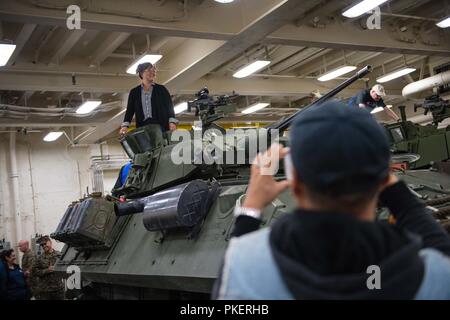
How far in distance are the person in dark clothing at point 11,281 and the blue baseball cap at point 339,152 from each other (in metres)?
9.21

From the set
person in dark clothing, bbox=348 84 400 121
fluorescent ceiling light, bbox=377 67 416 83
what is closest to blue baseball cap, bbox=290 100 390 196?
person in dark clothing, bbox=348 84 400 121

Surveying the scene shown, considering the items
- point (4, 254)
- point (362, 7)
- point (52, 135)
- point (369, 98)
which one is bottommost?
point (4, 254)

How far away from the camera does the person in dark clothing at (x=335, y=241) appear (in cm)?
130

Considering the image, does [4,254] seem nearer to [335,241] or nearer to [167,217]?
[167,217]

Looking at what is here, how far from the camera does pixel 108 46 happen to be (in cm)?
1184

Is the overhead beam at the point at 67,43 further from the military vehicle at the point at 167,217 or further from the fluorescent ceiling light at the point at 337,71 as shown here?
the fluorescent ceiling light at the point at 337,71

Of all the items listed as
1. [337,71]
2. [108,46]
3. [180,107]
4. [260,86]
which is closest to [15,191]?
[180,107]

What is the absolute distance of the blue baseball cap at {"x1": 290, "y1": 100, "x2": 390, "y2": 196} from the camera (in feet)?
4.38

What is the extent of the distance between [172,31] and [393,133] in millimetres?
5819

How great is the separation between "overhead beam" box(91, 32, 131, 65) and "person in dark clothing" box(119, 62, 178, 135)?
367 centimetres

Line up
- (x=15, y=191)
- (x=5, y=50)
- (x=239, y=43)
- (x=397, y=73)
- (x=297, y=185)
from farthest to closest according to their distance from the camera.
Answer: (x=15, y=191), (x=397, y=73), (x=239, y=43), (x=5, y=50), (x=297, y=185)

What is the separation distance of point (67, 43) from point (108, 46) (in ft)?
2.99
